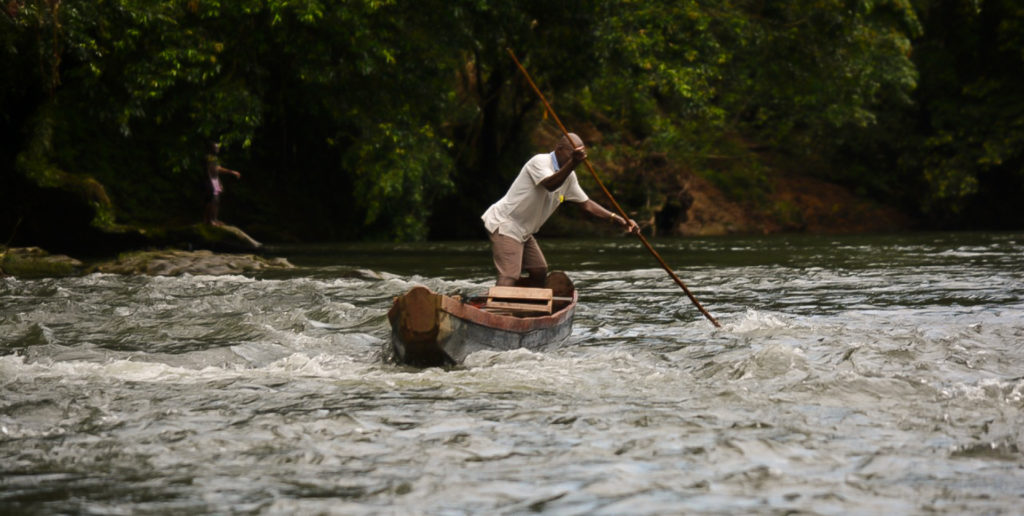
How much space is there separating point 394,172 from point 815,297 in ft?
32.6

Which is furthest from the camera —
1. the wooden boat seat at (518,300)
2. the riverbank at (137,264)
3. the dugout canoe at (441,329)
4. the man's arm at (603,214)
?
the riverbank at (137,264)

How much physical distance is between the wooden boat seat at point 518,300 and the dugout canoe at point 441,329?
24.5 inches

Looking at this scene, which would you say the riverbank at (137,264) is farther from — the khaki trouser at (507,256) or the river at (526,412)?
the khaki trouser at (507,256)

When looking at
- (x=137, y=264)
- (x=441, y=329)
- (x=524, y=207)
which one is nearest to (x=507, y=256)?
(x=524, y=207)

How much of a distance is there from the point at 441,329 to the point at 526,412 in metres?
1.61

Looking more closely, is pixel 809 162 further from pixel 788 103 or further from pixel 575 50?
pixel 575 50

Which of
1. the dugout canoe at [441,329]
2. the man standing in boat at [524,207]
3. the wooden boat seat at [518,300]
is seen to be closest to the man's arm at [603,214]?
the man standing in boat at [524,207]

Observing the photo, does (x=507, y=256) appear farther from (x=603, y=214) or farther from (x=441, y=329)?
(x=441, y=329)

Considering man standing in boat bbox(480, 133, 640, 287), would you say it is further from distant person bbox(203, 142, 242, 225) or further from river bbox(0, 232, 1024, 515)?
distant person bbox(203, 142, 242, 225)

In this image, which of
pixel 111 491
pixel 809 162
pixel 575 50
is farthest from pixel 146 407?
pixel 809 162

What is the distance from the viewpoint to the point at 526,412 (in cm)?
607

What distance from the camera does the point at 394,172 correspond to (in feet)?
66.6

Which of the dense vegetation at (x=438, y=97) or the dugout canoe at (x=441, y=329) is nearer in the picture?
the dugout canoe at (x=441, y=329)

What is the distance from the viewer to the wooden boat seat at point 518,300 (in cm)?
891
